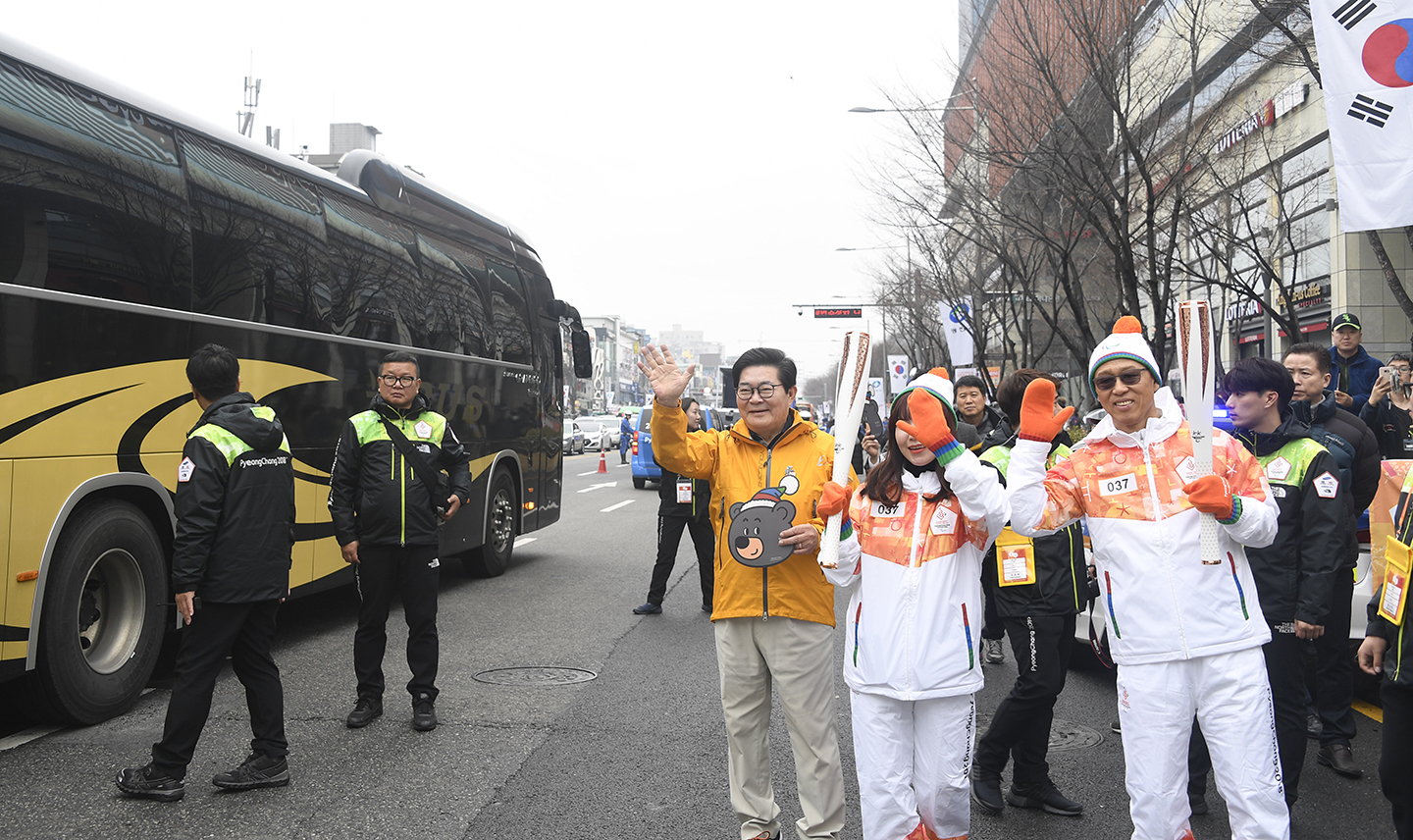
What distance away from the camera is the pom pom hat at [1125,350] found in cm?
349

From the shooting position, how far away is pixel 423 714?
565cm

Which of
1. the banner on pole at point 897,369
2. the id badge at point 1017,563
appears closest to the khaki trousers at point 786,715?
the id badge at point 1017,563

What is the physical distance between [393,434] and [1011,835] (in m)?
3.70

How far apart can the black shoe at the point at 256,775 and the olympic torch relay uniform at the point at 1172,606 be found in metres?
3.41

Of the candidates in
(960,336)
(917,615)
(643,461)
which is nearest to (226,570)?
(917,615)

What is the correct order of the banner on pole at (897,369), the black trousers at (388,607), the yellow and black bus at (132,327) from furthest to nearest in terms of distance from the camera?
the banner on pole at (897,369) → the black trousers at (388,607) → the yellow and black bus at (132,327)

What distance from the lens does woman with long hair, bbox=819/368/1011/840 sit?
10.9ft

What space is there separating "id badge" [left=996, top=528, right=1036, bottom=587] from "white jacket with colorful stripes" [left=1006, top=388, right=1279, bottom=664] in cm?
96

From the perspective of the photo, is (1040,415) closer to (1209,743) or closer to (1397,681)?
(1209,743)

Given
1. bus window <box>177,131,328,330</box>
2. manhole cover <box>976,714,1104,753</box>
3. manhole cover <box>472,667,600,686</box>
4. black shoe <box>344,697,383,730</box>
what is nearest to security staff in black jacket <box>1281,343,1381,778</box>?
manhole cover <box>976,714,1104,753</box>

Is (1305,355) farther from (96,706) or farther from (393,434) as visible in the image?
(96,706)

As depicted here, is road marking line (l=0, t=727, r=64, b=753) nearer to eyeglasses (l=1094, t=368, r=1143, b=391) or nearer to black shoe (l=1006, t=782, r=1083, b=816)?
black shoe (l=1006, t=782, r=1083, b=816)

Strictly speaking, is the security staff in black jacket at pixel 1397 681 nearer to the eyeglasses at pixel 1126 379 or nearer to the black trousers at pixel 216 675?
the eyeglasses at pixel 1126 379

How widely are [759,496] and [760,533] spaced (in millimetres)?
139
